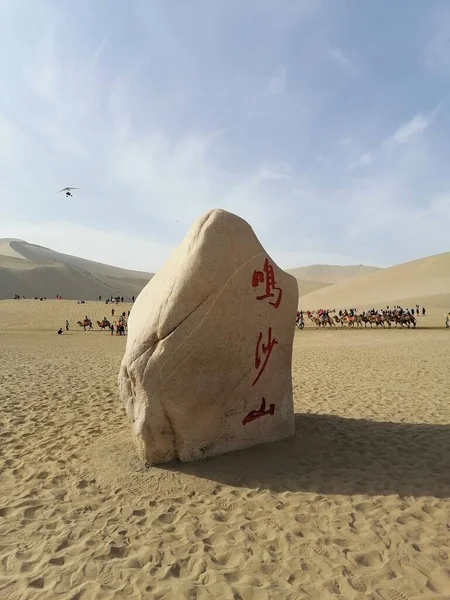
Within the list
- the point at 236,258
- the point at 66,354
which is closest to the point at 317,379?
the point at 236,258

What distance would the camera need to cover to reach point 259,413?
5652 millimetres

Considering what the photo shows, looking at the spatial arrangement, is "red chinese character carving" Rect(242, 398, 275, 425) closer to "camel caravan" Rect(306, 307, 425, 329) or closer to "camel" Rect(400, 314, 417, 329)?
"camel caravan" Rect(306, 307, 425, 329)

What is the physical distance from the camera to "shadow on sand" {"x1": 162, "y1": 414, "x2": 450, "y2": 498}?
15.9ft

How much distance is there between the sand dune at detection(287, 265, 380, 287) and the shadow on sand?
449ft

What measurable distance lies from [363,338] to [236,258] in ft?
68.9

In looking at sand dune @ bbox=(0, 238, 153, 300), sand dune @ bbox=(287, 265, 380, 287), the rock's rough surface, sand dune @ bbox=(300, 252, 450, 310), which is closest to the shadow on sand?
the rock's rough surface

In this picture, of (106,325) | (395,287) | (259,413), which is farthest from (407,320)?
(395,287)

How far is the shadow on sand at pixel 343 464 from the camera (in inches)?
191

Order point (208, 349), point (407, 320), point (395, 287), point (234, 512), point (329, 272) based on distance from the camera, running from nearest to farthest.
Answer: point (234, 512)
point (208, 349)
point (407, 320)
point (395, 287)
point (329, 272)

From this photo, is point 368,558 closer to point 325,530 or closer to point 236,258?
point 325,530

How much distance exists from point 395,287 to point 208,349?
192 ft

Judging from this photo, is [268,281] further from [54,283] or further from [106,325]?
[54,283]

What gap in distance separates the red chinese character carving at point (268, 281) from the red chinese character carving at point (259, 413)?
136 cm

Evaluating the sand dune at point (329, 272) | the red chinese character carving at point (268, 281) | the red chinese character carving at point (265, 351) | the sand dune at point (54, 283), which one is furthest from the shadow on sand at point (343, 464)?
the sand dune at point (329, 272)
